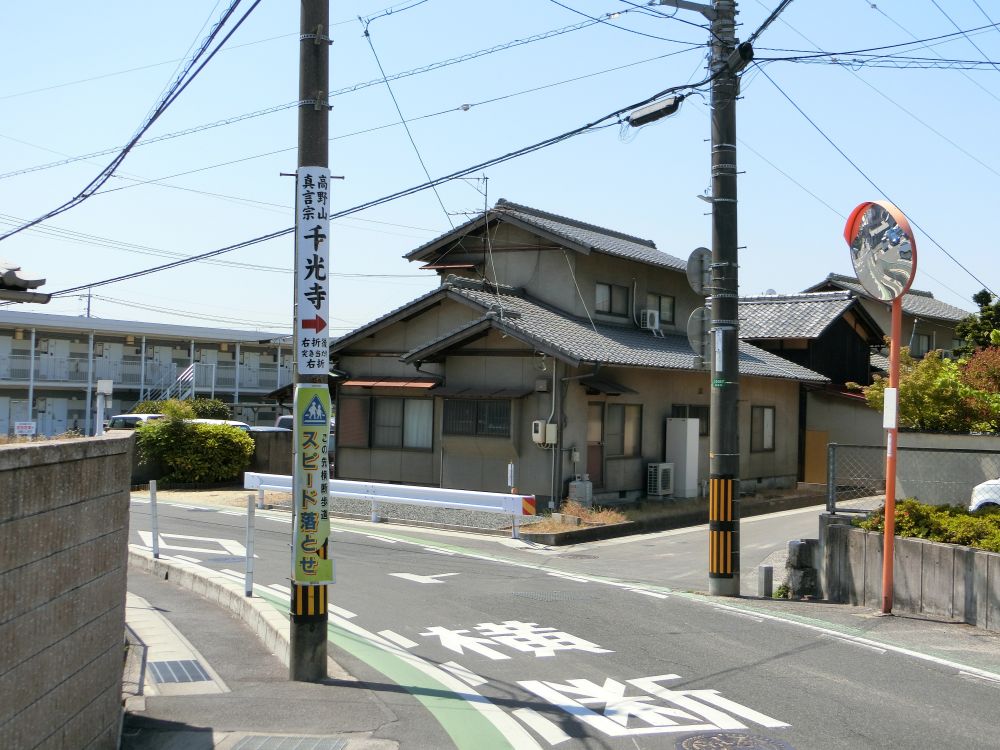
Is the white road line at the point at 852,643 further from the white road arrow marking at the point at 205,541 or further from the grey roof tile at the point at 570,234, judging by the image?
the grey roof tile at the point at 570,234

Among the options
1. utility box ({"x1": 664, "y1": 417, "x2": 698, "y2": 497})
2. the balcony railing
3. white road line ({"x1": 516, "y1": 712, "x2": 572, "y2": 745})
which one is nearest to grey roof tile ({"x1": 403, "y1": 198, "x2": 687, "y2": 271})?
utility box ({"x1": 664, "y1": 417, "x2": 698, "y2": 497})

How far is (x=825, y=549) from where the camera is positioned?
39.7 ft

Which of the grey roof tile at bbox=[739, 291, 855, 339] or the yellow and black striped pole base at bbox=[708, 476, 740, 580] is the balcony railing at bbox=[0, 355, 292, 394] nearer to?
the grey roof tile at bbox=[739, 291, 855, 339]

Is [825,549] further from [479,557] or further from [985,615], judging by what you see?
[479,557]

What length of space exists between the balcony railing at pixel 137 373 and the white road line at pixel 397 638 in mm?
33104

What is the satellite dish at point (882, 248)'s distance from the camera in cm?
1075

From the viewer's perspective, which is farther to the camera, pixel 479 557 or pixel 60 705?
pixel 479 557

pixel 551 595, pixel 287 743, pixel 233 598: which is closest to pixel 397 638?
pixel 233 598

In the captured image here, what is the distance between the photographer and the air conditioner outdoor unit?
23.1 meters

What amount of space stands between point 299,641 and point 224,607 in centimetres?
388

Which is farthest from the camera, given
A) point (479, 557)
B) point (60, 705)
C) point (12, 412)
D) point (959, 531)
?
point (12, 412)

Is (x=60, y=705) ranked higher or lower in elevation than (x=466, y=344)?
lower

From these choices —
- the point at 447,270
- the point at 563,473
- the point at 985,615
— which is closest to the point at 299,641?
the point at 985,615

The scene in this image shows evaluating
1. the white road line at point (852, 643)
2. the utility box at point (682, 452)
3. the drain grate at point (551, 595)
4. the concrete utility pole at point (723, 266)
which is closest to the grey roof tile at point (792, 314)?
the utility box at point (682, 452)
